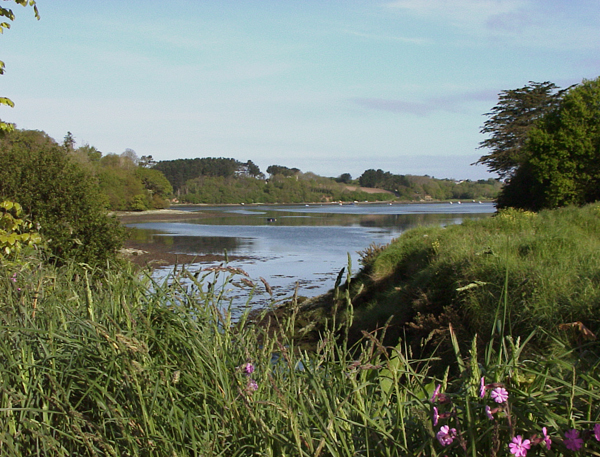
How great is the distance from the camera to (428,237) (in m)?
15.0

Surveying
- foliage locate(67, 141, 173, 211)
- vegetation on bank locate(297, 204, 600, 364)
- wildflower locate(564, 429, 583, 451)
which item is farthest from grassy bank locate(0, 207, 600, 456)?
foliage locate(67, 141, 173, 211)

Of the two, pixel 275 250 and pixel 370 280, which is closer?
pixel 370 280

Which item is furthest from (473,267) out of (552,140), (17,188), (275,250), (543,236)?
(275,250)

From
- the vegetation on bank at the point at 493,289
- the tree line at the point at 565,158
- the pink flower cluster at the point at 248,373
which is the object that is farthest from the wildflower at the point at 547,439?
the tree line at the point at 565,158

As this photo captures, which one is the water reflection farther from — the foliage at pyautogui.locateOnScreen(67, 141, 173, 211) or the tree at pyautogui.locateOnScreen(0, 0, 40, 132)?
the foliage at pyautogui.locateOnScreen(67, 141, 173, 211)

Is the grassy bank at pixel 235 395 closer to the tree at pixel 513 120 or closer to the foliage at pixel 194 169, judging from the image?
the tree at pixel 513 120

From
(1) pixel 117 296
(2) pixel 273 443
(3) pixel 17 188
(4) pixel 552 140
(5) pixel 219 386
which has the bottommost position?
(2) pixel 273 443

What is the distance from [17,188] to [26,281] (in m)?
8.65

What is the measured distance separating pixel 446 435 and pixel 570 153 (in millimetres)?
25565

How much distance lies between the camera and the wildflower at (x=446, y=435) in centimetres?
164

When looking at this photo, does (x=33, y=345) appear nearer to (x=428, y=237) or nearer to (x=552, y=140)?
(x=428, y=237)

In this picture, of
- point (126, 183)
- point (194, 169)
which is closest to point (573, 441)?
point (126, 183)

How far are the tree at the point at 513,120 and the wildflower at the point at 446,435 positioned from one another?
39471mm

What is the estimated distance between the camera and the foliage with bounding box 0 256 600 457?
175 centimetres
